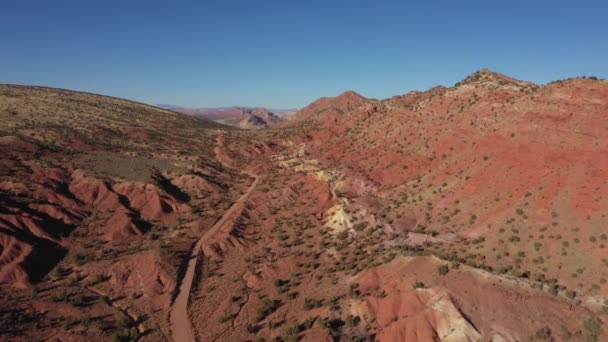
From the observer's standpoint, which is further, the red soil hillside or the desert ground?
the red soil hillside

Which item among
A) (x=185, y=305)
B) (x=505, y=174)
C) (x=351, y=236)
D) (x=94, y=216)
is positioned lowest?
(x=185, y=305)

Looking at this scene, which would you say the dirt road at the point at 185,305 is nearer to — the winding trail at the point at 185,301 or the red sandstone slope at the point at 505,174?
the winding trail at the point at 185,301

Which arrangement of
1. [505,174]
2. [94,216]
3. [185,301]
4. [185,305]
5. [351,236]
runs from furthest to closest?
[94,216] < [351,236] < [505,174] < [185,301] < [185,305]

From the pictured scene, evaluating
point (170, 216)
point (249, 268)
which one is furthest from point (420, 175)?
point (170, 216)

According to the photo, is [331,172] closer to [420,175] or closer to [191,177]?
[420,175]

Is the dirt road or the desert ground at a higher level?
the desert ground

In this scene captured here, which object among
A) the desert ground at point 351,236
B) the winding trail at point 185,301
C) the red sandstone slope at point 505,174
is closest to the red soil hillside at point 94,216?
the desert ground at point 351,236

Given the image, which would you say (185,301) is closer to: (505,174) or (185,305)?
(185,305)

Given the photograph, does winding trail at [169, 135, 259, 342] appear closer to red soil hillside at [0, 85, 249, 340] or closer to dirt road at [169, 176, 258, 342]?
dirt road at [169, 176, 258, 342]

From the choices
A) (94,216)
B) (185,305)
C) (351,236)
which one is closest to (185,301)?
(185,305)

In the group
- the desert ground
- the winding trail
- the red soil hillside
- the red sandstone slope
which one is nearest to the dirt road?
the winding trail

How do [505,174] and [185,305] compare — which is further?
[505,174]
